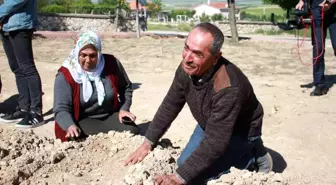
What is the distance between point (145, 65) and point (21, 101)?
406cm

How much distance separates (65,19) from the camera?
2073cm

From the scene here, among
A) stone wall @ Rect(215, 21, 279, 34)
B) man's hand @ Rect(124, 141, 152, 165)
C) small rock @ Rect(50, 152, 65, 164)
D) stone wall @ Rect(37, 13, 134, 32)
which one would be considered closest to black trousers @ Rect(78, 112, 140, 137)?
small rock @ Rect(50, 152, 65, 164)

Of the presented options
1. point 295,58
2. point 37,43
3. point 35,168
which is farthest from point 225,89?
point 37,43

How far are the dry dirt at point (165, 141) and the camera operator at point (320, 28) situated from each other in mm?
292

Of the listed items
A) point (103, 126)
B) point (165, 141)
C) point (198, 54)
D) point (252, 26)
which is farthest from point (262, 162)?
point (252, 26)

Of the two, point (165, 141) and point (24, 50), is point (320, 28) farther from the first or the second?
point (24, 50)

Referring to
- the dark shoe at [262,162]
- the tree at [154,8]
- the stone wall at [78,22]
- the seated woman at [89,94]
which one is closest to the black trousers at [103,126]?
the seated woman at [89,94]

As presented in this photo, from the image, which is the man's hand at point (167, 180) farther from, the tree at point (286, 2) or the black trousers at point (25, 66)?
the tree at point (286, 2)

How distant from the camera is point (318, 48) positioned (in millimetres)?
5730

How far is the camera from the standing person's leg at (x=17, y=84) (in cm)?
504

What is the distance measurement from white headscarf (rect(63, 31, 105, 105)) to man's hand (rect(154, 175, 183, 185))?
52.6 inches

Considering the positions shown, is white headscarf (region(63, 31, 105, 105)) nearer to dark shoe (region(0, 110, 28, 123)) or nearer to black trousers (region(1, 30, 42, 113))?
black trousers (region(1, 30, 42, 113))

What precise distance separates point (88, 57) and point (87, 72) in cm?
14

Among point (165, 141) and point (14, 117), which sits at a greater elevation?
point (165, 141)
